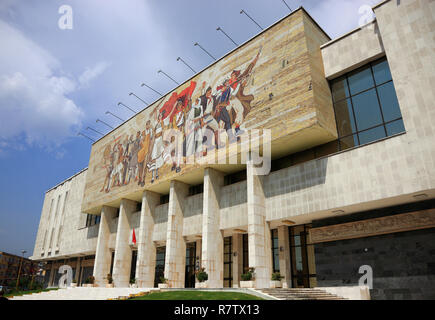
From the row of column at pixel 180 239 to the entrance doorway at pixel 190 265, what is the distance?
3.42 metres

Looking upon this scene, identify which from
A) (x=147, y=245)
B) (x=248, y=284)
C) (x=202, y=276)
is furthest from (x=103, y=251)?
(x=248, y=284)

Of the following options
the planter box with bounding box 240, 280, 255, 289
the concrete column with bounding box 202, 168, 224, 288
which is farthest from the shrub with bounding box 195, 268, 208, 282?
the planter box with bounding box 240, 280, 255, 289

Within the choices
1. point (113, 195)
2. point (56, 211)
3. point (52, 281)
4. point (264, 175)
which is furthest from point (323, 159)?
point (52, 281)

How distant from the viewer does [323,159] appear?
72.2 feet

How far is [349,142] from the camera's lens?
22594 millimetres

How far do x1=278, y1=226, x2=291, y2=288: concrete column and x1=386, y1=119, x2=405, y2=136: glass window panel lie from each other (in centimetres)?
1048

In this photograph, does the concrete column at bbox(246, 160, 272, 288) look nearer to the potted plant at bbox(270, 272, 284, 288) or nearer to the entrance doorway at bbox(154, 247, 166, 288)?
the potted plant at bbox(270, 272, 284, 288)

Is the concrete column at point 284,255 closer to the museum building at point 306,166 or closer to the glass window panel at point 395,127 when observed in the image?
the museum building at point 306,166

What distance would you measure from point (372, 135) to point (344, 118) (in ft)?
8.46

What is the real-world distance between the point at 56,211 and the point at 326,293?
156 feet

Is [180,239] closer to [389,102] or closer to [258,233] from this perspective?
[258,233]

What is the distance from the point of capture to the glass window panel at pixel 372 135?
832 inches

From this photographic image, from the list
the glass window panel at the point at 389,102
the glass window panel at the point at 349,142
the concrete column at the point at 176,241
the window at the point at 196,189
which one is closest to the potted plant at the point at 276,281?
the concrete column at the point at 176,241
